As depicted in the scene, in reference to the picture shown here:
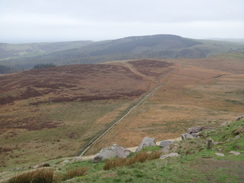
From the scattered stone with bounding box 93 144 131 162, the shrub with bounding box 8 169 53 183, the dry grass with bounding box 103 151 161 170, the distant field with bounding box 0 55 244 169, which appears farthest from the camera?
the distant field with bounding box 0 55 244 169

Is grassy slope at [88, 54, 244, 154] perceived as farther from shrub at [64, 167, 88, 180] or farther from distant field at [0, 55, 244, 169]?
shrub at [64, 167, 88, 180]

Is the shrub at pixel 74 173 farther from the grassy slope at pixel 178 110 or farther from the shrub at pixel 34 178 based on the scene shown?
the grassy slope at pixel 178 110

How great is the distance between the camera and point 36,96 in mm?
65188

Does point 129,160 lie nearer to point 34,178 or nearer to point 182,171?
point 182,171

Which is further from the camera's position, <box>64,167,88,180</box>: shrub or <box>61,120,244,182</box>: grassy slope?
<box>64,167,88,180</box>: shrub

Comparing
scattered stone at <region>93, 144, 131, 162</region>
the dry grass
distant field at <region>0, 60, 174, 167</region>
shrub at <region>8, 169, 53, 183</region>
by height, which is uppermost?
shrub at <region>8, 169, 53, 183</region>

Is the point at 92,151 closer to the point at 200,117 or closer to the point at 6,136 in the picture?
the point at 6,136

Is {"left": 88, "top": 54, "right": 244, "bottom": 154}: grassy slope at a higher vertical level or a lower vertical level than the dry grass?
lower

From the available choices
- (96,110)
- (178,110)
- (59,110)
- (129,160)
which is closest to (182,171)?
(129,160)

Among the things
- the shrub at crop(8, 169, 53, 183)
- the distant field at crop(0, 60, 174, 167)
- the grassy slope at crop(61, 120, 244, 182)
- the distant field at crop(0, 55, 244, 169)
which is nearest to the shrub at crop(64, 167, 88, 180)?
the grassy slope at crop(61, 120, 244, 182)

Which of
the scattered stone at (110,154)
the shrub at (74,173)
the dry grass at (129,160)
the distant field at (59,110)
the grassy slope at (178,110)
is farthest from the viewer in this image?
the grassy slope at (178,110)

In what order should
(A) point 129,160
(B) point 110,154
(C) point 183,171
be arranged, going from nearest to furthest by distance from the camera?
(C) point 183,171, (A) point 129,160, (B) point 110,154

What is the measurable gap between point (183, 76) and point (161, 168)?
91.9m

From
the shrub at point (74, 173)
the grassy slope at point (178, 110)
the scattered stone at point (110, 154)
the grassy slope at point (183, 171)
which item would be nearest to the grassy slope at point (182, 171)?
the grassy slope at point (183, 171)
